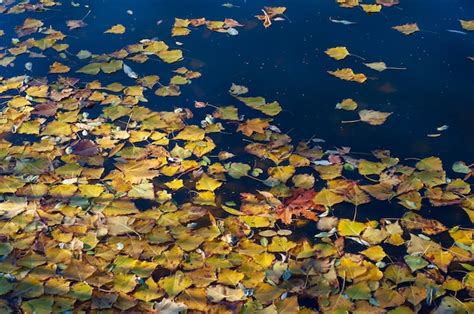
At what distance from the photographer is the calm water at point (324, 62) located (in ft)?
8.63

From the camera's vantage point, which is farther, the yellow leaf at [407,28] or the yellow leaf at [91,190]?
the yellow leaf at [407,28]

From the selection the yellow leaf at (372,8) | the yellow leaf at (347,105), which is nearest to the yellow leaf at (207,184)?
the yellow leaf at (347,105)

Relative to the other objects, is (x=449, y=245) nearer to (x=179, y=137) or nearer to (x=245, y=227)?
(x=245, y=227)

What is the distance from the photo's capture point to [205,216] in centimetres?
223

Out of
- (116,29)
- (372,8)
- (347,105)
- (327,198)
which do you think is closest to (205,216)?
(327,198)

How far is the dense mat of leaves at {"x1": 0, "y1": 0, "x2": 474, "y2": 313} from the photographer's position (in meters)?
1.92

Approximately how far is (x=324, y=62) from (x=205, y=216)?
1245mm

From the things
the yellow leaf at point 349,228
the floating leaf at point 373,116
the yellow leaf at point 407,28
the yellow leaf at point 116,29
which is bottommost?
the yellow leaf at point 349,228

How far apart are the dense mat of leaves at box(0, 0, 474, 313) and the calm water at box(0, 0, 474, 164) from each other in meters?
0.09

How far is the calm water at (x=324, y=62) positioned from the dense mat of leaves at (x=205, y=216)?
0.30 feet

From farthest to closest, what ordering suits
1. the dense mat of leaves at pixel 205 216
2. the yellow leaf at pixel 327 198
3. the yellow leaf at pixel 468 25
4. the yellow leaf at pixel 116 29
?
the yellow leaf at pixel 116 29, the yellow leaf at pixel 468 25, the yellow leaf at pixel 327 198, the dense mat of leaves at pixel 205 216

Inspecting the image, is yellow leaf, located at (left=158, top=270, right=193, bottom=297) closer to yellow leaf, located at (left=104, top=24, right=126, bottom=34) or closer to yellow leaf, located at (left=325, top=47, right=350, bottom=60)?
yellow leaf, located at (left=325, top=47, right=350, bottom=60)

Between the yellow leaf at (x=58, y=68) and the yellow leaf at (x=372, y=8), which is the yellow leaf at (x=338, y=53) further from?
the yellow leaf at (x=58, y=68)

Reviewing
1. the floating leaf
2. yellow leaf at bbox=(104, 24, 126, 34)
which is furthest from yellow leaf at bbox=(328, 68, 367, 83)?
yellow leaf at bbox=(104, 24, 126, 34)
